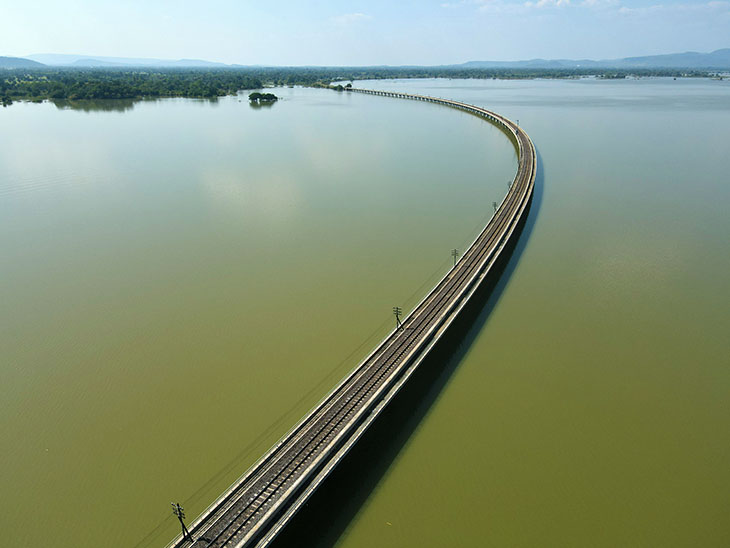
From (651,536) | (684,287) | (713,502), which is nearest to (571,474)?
(651,536)

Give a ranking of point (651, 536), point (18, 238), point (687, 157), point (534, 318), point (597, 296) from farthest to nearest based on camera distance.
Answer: point (687, 157) → point (18, 238) → point (597, 296) → point (534, 318) → point (651, 536)

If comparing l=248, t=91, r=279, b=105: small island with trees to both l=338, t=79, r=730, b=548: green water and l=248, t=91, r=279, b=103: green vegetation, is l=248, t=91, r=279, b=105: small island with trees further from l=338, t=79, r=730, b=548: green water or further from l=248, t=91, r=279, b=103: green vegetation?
l=338, t=79, r=730, b=548: green water

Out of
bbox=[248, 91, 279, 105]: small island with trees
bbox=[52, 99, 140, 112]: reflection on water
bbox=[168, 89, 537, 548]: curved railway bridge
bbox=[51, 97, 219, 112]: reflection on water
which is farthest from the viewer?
bbox=[248, 91, 279, 105]: small island with trees

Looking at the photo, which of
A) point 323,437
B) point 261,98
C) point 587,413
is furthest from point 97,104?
point 587,413

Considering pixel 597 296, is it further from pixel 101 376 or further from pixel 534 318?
pixel 101 376

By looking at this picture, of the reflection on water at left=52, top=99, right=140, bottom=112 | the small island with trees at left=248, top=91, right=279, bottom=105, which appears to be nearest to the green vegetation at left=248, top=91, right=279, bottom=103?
the small island with trees at left=248, top=91, right=279, bottom=105

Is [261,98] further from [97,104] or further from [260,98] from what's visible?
[97,104]
